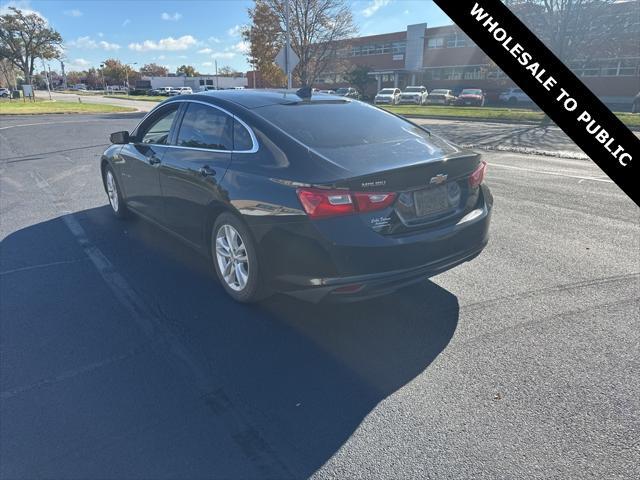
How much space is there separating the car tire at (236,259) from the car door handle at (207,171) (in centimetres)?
35

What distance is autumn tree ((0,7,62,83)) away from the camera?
178 ft

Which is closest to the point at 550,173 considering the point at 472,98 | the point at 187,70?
the point at 472,98

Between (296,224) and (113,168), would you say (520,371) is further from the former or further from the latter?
(113,168)

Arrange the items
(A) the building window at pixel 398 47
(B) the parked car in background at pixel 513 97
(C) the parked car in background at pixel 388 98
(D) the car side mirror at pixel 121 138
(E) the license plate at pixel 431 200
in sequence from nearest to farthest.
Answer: (E) the license plate at pixel 431 200 < (D) the car side mirror at pixel 121 138 < (C) the parked car in background at pixel 388 98 < (B) the parked car in background at pixel 513 97 < (A) the building window at pixel 398 47

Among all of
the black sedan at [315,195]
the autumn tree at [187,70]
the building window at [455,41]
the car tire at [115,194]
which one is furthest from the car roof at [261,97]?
the autumn tree at [187,70]

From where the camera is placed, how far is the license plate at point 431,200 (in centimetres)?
311

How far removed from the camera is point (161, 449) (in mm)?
2252

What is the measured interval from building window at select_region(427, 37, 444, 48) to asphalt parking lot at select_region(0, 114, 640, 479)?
2335 inches

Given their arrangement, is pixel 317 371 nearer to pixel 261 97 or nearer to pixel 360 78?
pixel 261 97

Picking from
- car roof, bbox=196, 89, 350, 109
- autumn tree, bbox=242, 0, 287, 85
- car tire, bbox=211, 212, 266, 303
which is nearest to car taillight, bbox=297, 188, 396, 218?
car tire, bbox=211, 212, 266, 303

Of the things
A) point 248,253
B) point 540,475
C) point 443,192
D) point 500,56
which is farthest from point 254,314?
point 500,56

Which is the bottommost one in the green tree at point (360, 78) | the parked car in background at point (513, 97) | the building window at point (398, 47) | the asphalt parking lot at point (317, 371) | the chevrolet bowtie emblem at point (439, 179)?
the asphalt parking lot at point (317, 371)

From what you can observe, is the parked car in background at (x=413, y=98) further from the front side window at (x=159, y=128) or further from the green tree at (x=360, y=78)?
the front side window at (x=159, y=128)

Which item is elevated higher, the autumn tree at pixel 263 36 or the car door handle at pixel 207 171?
the autumn tree at pixel 263 36
